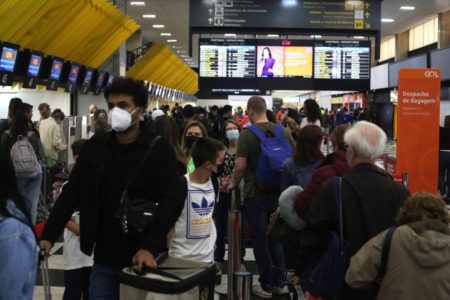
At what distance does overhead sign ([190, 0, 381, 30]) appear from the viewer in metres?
9.91

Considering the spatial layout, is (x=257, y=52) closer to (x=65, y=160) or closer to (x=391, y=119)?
(x=65, y=160)

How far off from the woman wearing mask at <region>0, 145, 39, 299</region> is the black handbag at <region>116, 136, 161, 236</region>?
0.75 metres

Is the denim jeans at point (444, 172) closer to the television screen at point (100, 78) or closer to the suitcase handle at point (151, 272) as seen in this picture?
the television screen at point (100, 78)

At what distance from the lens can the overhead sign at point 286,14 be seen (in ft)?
32.5

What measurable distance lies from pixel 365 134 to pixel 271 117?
15.2 ft

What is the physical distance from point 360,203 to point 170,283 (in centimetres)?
102

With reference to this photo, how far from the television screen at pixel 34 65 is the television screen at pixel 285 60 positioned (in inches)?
159

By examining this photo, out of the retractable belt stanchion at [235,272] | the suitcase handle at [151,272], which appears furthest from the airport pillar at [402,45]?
the suitcase handle at [151,272]

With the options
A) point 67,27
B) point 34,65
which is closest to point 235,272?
point 34,65

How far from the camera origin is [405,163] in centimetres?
774

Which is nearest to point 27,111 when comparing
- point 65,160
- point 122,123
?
point 65,160

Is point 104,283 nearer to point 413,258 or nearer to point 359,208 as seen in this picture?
point 359,208

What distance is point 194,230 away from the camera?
3422 millimetres

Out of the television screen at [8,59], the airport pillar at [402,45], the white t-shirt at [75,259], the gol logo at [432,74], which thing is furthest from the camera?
the airport pillar at [402,45]
